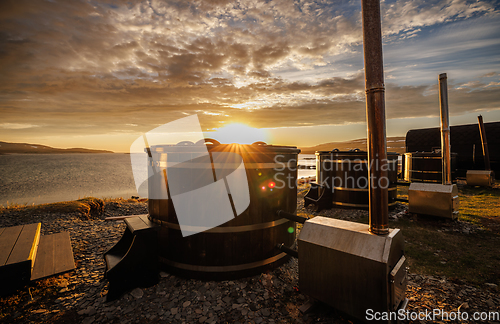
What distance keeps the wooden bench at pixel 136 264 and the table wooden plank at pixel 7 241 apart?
5.24 ft

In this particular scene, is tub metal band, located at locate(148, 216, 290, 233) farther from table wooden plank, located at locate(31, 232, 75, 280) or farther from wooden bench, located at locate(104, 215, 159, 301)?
table wooden plank, located at locate(31, 232, 75, 280)

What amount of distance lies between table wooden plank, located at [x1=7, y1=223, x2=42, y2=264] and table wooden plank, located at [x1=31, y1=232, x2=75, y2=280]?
0.40m

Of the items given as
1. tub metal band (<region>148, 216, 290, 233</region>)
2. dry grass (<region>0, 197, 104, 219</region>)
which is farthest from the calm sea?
tub metal band (<region>148, 216, 290, 233</region>)

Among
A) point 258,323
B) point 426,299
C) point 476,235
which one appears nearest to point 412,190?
point 476,235

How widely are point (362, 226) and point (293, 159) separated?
2289 millimetres

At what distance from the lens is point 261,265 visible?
4656mm

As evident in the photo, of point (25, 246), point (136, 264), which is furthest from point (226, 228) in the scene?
point (25, 246)

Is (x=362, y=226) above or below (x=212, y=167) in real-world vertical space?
below

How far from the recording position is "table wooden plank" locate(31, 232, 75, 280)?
14.5 feet

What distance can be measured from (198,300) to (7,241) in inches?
165

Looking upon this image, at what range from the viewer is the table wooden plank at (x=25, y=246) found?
398cm

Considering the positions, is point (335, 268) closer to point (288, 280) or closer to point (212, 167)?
point (288, 280)

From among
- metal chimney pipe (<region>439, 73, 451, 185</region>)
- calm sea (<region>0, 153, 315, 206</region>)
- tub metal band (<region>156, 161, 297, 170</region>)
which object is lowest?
calm sea (<region>0, 153, 315, 206</region>)

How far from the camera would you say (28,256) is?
4.03 metres
